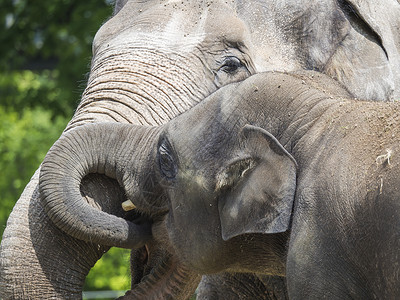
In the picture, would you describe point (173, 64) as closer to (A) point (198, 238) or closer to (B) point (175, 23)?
(B) point (175, 23)

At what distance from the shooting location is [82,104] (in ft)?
16.4

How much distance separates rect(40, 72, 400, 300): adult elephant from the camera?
3427mm

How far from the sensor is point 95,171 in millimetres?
4434

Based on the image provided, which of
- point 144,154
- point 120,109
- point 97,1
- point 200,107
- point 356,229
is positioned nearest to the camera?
point 356,229

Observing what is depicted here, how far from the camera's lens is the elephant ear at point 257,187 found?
365 centimetres

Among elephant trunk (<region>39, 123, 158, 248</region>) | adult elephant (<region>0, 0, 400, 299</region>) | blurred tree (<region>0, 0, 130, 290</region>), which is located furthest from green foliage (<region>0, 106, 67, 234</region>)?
elephant trunk (<region>39, 123, 158, 248</region>)

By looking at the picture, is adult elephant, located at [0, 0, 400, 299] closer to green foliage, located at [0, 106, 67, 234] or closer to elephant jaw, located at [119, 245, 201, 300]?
elephant jaw, located at [119, 245, 201, 300]

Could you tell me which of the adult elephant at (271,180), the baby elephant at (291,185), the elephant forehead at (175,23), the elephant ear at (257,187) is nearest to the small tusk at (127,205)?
the adult elephant at (271,180)

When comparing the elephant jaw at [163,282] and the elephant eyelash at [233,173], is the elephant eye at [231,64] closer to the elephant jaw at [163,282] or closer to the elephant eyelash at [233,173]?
the elephant jaw at [163,282]

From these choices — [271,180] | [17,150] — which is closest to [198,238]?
[271,180]

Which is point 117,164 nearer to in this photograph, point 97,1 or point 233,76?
point 233,76

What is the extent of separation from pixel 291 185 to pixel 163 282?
1.22 metres

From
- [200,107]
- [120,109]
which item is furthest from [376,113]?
[120,109]

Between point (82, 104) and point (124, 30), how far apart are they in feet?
2.00
